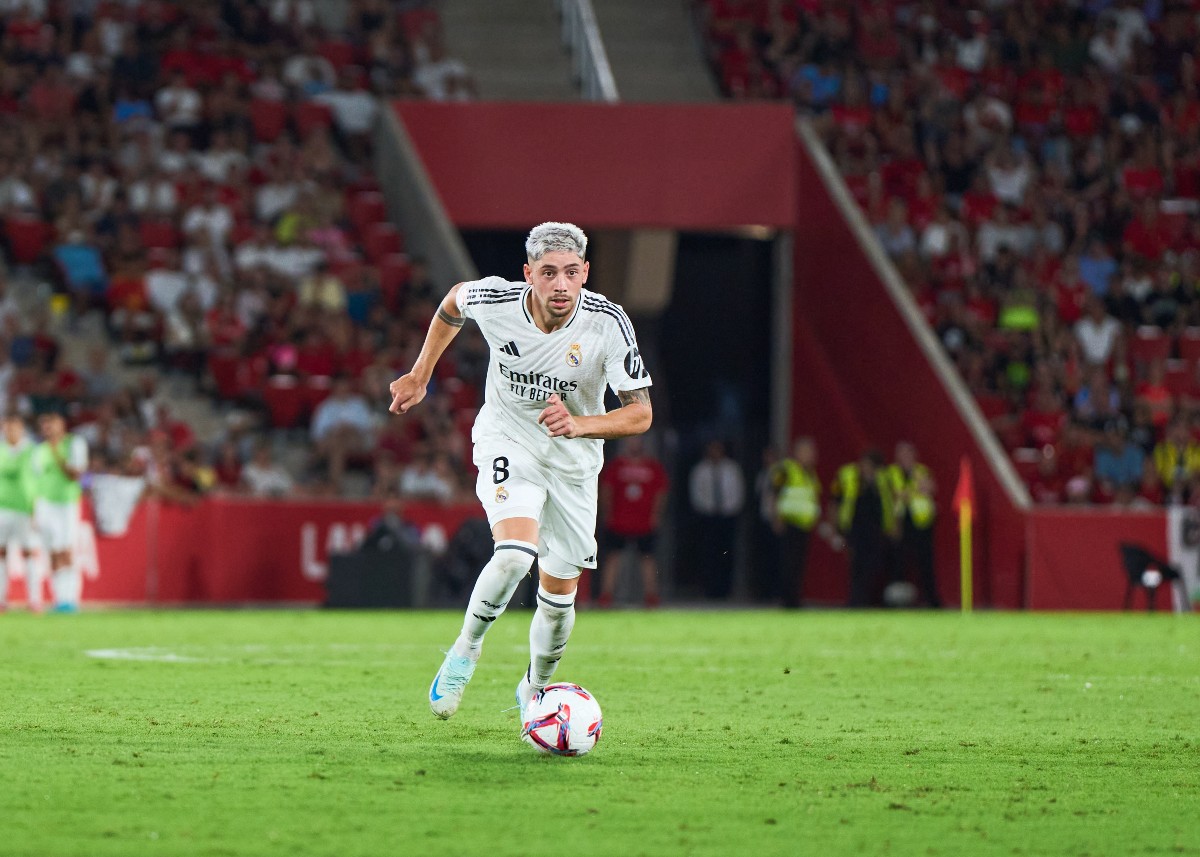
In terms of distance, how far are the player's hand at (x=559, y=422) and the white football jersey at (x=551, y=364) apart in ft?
1.28

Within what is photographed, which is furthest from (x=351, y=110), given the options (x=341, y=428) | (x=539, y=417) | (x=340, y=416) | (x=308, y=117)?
(x=539, y=417)

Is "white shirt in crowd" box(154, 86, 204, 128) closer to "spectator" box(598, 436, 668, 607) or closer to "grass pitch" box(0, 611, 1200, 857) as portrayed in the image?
"spectator" box(598, 436, 668, 607)

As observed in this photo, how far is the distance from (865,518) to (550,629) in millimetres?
15015

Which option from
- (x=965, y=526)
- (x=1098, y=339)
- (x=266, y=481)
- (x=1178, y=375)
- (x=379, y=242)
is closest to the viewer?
(x=965, y=526)

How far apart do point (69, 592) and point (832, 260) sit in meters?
11.7

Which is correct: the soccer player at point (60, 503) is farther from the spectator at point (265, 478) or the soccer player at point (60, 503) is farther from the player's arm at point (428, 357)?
the player's arm at point (428, 357)

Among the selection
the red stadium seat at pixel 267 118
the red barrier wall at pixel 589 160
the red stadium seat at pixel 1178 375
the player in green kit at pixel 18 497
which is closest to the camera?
the player in green kit at pixel 18 497

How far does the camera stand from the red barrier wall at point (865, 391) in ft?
76.0

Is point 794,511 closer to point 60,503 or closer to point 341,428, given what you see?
point 341,428

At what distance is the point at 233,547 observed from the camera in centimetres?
2158

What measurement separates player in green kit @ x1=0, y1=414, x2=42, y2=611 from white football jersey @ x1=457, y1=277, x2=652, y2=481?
13.0 meters

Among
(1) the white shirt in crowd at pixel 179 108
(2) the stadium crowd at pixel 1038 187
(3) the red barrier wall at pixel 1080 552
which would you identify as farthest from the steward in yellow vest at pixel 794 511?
(1) the white shirt in crowd at pixel 179 108

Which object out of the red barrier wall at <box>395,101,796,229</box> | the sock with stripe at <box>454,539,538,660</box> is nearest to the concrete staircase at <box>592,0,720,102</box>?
the red barrier wall at <box>395,101,796,229</box>

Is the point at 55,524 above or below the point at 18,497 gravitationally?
below
